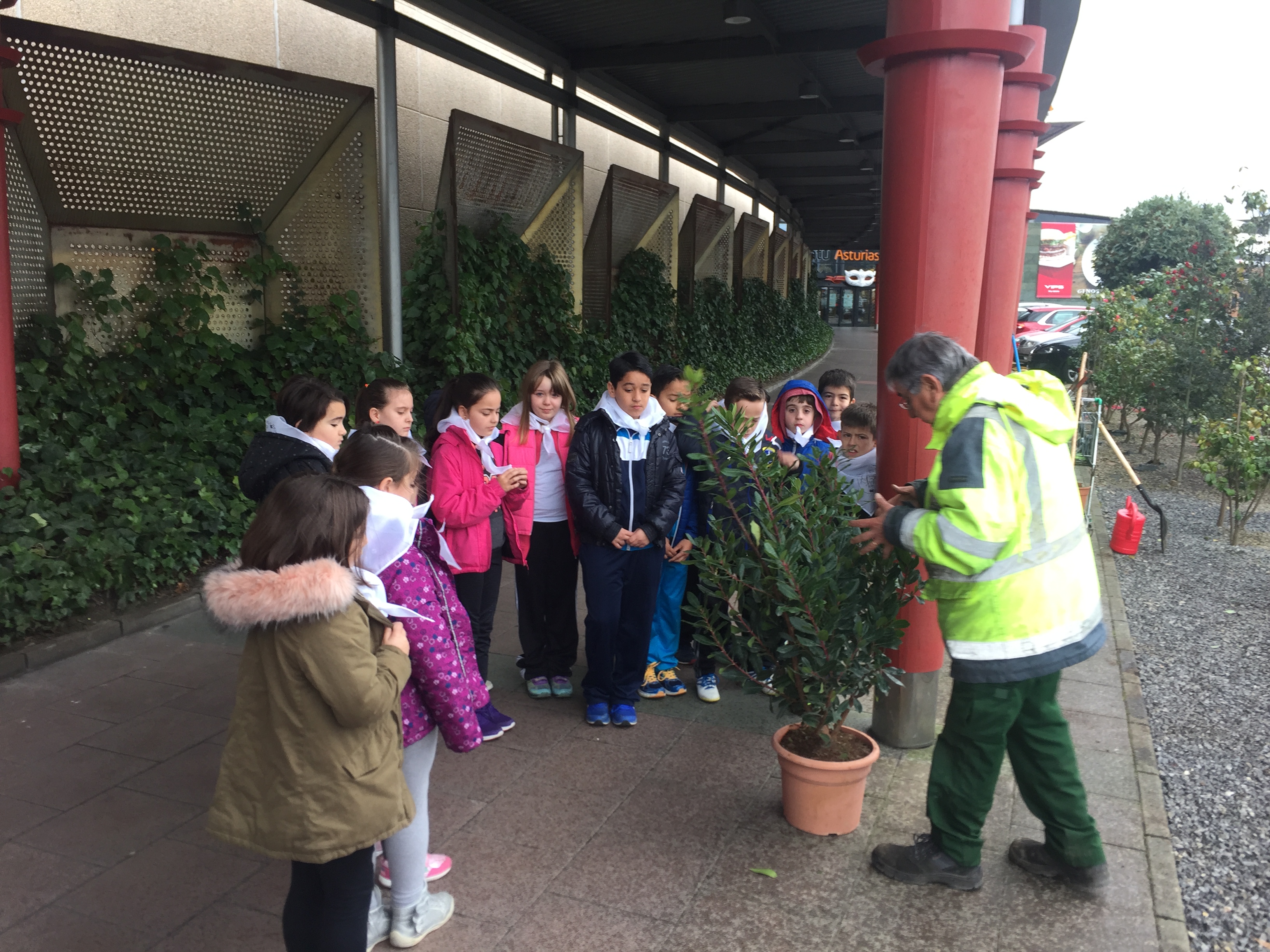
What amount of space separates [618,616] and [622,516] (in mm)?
475

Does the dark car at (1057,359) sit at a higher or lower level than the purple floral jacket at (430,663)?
higher

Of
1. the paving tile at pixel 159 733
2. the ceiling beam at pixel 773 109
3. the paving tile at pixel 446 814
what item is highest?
the ceiling beam at pixel 773 109

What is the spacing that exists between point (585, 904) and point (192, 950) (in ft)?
3.83

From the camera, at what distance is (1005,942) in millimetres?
2840

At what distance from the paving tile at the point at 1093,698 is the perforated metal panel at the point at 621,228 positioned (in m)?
6.68

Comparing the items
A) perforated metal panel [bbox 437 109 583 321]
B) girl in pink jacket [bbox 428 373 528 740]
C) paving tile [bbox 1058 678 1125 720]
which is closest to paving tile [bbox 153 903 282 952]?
girl in pink jacket [bbox 428 373 528 740]

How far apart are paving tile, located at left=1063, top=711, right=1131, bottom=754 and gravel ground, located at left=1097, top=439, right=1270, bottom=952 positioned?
0.77 feet

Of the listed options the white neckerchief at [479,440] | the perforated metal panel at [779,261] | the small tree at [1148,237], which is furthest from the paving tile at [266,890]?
the small tree at [1148,237]

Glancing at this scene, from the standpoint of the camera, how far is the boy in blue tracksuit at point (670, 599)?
4617mm

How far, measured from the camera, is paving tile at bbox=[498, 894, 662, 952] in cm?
277

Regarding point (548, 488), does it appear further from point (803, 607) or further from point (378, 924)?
point (378, 924)

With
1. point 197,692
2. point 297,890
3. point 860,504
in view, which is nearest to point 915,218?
point 860,504

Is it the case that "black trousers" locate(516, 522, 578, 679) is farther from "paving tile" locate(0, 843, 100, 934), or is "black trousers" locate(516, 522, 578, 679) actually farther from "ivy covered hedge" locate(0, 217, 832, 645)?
"ivy covered hedge" locate(0, 217, 832, 645)

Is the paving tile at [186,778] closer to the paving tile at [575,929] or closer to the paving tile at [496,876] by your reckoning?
the paving tile at [496,876]
